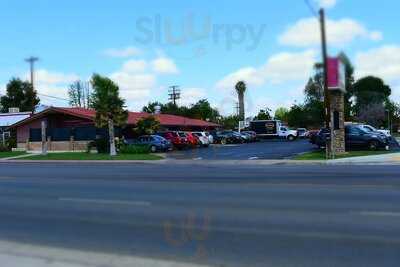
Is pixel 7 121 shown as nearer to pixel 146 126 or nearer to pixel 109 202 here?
pixel 146 126

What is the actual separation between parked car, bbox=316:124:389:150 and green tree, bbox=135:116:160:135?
17.6m

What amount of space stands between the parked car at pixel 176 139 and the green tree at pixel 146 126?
0.87 meters

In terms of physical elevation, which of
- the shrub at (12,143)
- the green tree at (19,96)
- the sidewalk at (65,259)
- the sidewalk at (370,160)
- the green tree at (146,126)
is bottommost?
the sidewalk at (65,259)

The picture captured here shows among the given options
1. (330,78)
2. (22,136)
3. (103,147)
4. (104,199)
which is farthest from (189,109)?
(330,78)

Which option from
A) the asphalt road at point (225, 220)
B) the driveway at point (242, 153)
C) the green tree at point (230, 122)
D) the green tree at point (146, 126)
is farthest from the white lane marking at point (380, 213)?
the green tree at point (230, 122)

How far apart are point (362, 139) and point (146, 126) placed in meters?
19.7

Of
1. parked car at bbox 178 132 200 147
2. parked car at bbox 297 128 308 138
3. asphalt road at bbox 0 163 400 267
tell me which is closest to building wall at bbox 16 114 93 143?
parked car at bbox 178 132 200 147

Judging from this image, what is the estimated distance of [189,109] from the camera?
9638 cm

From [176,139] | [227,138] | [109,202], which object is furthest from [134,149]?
[109,202]

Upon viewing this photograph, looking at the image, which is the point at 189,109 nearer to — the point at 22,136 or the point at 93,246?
the point at 22,136

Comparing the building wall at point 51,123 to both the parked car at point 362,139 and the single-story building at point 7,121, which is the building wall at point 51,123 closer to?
the single-story building at point 7,121

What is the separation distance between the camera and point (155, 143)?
46.6 m

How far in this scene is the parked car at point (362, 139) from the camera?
124ft

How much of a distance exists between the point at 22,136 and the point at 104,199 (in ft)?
155
